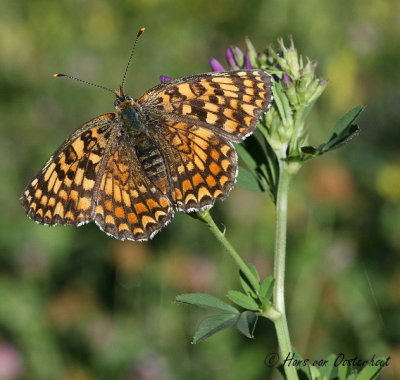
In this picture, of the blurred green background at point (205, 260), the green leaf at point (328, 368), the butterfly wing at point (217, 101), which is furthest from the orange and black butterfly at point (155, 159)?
the blurred green background at point (205, 260)

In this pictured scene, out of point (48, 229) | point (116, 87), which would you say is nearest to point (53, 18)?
point (116, 87)

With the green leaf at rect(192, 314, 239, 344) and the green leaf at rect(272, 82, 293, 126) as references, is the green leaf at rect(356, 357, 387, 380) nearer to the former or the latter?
the green leaf at rect(192, 314, 239, 344)

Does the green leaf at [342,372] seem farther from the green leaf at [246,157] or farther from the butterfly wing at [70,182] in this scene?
the butterfly wing at [70,182]

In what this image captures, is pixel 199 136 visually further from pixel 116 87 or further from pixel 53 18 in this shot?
pixel 53 18

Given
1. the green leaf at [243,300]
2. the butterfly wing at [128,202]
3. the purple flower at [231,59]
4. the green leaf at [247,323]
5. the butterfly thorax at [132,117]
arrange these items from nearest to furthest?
the green leaf at [247,323] < the green leaf at [243,300] < the butterfly wing at [128,202] < the purple flower at [231,59] < the butterfly thorax at [132,117]

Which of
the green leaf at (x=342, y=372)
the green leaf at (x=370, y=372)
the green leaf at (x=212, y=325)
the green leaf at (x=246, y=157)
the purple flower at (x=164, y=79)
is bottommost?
the green leaf at (x=370, y=372)

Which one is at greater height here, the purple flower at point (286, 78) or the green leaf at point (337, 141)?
the purple flower at point (286, 78)

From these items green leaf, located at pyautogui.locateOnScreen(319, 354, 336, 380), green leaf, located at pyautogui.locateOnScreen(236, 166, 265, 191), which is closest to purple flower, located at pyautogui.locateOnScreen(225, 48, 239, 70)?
green leaf, located at pyautogui.locateOnScreen(236, 166, 265, 191)
